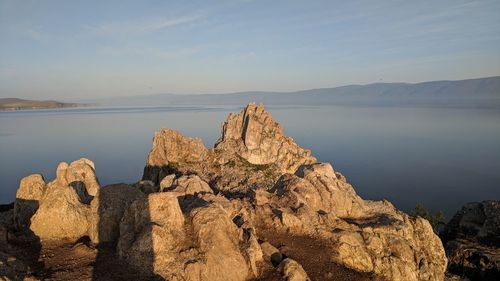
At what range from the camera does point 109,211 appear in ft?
84.2

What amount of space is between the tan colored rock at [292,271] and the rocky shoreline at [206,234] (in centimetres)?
6

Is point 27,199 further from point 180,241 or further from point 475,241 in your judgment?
point 475,241

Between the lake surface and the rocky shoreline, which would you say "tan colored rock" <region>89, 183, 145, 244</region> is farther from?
the lake surface

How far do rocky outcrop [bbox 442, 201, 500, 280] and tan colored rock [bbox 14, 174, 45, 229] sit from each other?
50988mm

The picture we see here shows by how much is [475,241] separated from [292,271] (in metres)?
46.1

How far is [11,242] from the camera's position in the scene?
25.1m

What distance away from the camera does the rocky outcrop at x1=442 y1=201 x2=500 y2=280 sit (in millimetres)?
47219

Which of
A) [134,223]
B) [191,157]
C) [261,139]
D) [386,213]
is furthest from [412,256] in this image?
[261,139]

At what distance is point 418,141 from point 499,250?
6134 inches

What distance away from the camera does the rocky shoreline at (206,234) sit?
21.3m

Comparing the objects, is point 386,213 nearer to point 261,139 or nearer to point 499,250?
point 499,250

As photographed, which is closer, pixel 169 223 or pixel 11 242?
pixel 169 223

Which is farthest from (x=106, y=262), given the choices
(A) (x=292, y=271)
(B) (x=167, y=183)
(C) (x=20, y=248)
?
(B) (x=167, y=183)

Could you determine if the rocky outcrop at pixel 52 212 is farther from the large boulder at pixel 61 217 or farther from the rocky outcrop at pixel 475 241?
the rocky outcrop at pixel 475 241
